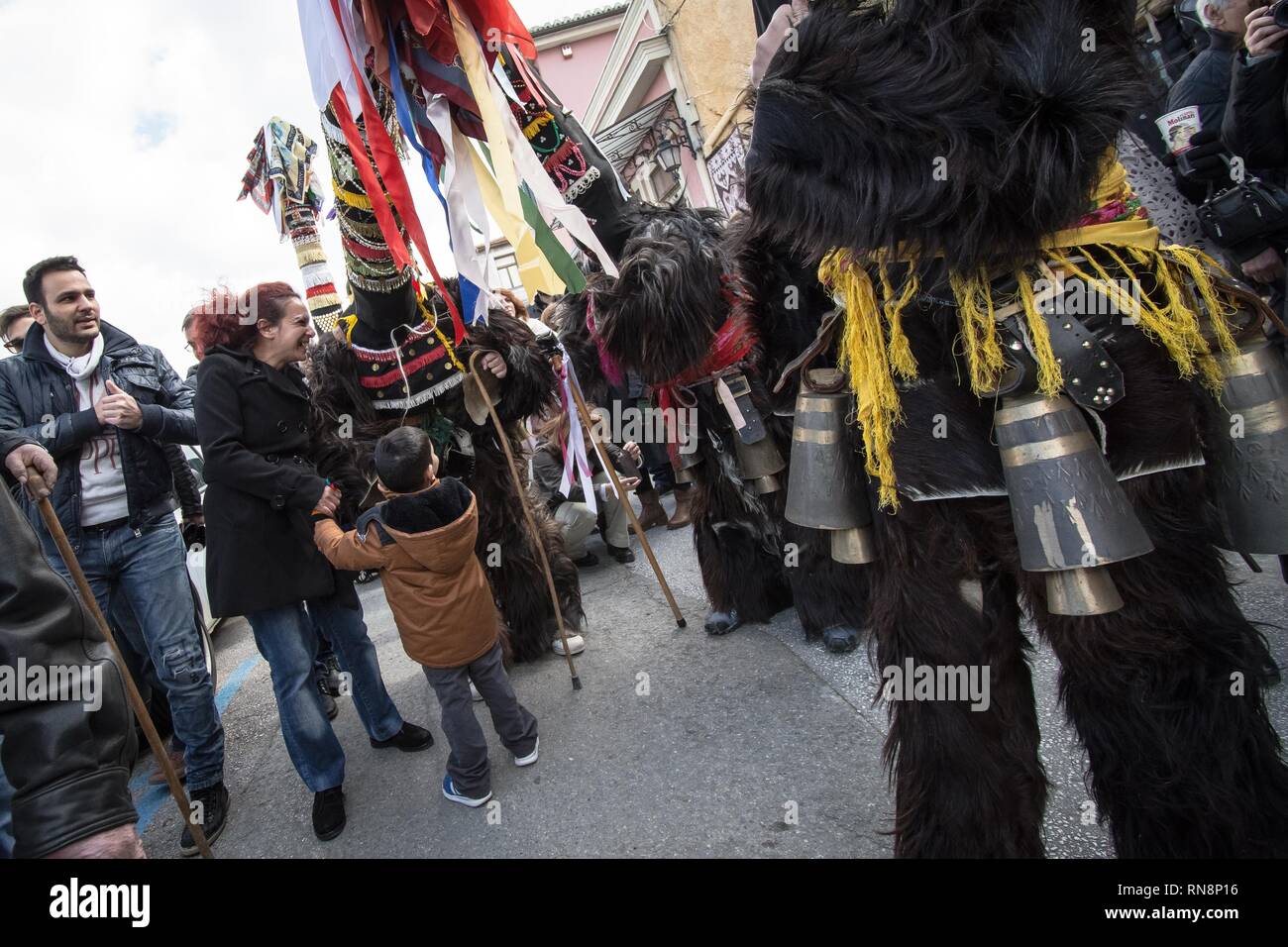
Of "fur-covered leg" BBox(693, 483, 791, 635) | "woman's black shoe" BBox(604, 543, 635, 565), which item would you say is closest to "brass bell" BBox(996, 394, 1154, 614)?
"fur-covered leg" BBox(693, 483, 791, 635)

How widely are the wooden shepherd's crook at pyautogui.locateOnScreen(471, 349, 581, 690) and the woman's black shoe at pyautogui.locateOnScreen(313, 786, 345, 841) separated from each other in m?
1.08

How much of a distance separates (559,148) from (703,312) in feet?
2.64

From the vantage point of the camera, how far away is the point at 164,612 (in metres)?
3.08

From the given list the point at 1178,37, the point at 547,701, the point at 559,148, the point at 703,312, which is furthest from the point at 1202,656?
the point at 1178,37

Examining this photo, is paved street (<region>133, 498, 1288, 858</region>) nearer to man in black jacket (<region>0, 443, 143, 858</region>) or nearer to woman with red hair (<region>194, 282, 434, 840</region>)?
woman with red hair (<region>194, 282, 434, 840</region>)

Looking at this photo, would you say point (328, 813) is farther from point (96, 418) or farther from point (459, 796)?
point (96, 418)

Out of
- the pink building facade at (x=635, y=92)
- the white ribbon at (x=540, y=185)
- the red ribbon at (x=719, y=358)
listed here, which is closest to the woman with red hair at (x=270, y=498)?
the white ribbon at (x=540, y=185)

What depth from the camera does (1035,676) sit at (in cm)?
270

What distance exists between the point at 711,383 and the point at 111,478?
2513 mm

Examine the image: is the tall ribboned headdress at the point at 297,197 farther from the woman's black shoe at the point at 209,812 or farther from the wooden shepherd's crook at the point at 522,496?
the woman's black shoe at the point at 209,812

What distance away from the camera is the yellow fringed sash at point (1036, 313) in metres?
1.31

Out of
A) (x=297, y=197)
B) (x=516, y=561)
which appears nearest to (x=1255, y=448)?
(x=516, y=561)

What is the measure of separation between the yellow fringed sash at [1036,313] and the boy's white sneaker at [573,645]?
2680mm
